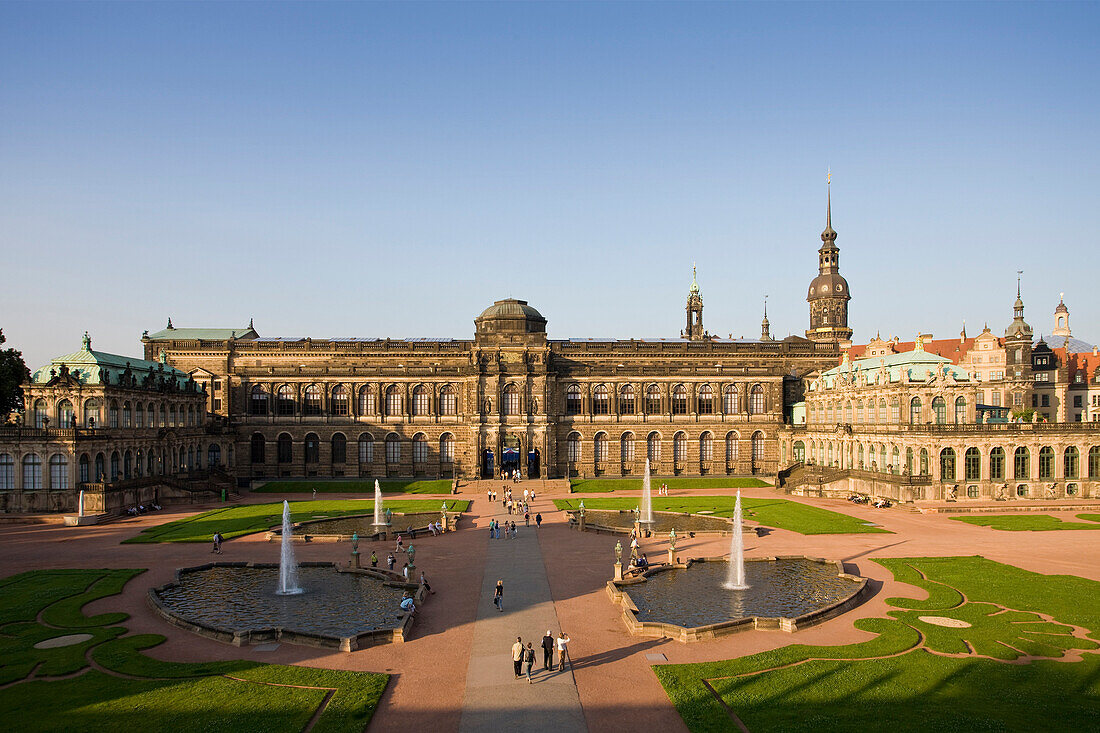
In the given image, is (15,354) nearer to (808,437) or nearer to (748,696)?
(748,696)

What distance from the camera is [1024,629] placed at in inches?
1202

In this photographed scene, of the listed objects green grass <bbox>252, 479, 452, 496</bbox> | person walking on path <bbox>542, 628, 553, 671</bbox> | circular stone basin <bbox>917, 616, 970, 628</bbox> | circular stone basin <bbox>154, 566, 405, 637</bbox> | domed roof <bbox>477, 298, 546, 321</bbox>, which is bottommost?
green grass <bbox>252, 479, 452, 496</bbox>

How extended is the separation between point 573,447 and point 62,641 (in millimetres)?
70549

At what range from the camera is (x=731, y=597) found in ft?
119

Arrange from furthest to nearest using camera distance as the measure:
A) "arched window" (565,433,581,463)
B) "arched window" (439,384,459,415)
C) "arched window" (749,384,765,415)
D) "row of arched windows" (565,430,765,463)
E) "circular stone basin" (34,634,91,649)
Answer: "arched window" (749,384,765,415)
"row of arched windows" (565,430,765,463)
"arched window" (565,433,581,463)
"arched window" (439,384,459,415)
"circular stone basin" (34,634,91,649)

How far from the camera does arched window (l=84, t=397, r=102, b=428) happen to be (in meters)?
67.2

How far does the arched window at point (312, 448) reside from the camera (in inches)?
3686

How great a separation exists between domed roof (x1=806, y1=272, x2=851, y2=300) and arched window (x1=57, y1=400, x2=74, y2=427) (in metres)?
123

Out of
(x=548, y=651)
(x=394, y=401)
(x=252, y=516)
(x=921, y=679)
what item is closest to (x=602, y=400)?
(x=394, y=401)

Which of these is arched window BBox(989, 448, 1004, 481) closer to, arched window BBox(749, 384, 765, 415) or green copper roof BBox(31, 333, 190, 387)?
arched window BBox(749, 384, 765, 415)

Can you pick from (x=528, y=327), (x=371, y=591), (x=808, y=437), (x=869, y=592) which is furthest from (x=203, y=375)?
(x=869, y=592)

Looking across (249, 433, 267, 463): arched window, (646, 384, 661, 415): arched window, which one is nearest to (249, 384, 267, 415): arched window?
(249, 433, 267, 463): arched window

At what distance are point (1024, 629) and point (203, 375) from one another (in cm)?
9409

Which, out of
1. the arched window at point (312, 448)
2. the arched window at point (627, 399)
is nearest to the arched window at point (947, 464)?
the arched window at point (627, 399)
